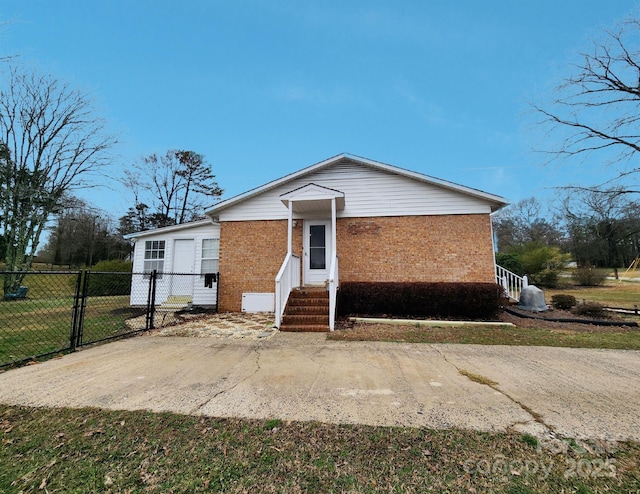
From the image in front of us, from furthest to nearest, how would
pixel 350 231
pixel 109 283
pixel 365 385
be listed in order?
1. pixel 109 283
2. pixel 350 231
3. pixel 365 385

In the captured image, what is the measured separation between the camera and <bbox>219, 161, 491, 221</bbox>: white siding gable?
30.0ft

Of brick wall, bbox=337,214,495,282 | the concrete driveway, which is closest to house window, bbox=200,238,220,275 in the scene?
brick wall, bbox=337,214,495,282

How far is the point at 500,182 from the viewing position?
2539 centimetres

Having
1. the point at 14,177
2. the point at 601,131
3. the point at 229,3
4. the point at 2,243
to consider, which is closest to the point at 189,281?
the point at 229,3

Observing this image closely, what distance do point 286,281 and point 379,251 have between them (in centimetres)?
330

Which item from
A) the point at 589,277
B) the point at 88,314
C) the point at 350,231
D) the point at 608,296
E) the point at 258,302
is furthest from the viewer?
the point at 589,277

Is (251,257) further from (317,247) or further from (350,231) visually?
(350,231)

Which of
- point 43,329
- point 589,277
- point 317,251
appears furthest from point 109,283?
point 589,277

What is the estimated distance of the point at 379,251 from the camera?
9227mm

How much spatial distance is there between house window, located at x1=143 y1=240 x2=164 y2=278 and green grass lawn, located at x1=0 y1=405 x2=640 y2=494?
31.9ft

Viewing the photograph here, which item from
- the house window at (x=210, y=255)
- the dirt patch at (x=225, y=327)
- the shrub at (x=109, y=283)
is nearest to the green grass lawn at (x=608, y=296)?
the dirt patch at (x=225, y=327)

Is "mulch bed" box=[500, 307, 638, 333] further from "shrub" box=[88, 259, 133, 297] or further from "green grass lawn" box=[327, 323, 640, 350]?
"shrub" box=[88, 259, 133, 297]

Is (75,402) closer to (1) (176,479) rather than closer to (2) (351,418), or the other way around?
(1) (176,479)

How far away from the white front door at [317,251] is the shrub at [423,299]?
1.56 meters
